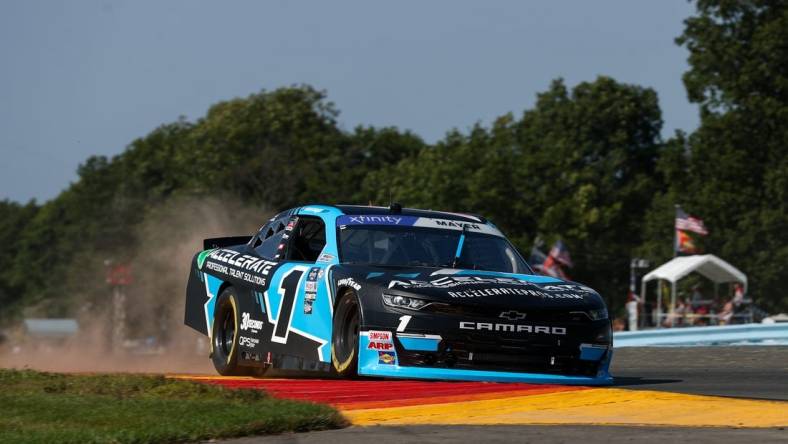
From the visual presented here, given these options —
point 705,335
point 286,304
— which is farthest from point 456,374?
point 705,335

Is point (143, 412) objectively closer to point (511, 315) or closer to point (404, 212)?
point (511, 315)

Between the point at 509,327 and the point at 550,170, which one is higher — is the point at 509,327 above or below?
below

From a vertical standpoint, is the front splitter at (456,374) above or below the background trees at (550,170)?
below

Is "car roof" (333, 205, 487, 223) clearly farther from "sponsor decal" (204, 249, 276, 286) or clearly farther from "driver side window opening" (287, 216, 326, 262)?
"sponsor decal" (204, 249, 276, 286)

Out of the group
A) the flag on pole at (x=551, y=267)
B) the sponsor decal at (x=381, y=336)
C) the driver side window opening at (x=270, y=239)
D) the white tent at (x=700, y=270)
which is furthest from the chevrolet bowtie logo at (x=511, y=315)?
the flag on pole at (x=551, y=267)

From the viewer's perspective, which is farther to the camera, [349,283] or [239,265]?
[239,265]

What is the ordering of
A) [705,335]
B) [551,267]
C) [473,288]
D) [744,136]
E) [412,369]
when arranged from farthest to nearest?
[744,136] → [551,267] → [705,335] → [473,288] → [412,369]

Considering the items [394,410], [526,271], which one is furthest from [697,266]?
[394,410]

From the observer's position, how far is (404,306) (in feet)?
31.5

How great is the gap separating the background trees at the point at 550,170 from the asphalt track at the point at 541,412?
34825 millimetres

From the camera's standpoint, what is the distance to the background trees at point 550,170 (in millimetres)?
50500

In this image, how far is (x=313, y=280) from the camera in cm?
1055

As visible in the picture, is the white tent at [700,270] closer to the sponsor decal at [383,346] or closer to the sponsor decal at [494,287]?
the sponsor decal at [494,287]

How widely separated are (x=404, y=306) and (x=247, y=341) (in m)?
2.41
